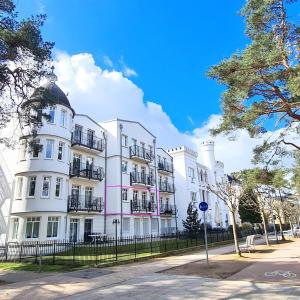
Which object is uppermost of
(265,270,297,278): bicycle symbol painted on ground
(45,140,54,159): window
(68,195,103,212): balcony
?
(45,140,54,159): window

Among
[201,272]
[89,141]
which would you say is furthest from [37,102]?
[89,141]

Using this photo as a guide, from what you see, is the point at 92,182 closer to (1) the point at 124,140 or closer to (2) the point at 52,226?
(1) the point at 124,140

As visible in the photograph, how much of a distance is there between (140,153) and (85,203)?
10.7m

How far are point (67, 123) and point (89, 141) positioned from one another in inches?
158

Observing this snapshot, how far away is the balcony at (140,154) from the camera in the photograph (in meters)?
36.2

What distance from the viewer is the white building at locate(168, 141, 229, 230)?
46.8 m

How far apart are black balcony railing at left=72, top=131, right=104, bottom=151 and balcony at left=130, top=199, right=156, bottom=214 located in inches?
288

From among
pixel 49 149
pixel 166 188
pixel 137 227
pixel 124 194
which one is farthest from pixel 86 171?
pixel 166 188

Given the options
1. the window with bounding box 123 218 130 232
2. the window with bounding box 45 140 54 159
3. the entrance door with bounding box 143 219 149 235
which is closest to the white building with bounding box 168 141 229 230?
the entrance door with bounding box 143 219 149 235

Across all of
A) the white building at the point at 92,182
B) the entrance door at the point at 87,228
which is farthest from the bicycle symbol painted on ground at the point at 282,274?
the entrance door at the point at 87,228

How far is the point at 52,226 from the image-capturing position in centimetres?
2531

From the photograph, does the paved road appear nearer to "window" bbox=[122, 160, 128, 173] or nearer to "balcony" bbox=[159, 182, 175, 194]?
"window" bbox=[122, 160, 128, 173]

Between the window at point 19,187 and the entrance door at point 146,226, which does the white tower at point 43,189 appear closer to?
the window at point 19,187

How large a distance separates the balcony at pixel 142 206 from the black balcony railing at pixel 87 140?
24.0 ft
